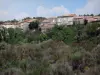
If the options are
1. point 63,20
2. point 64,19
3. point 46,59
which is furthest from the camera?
point 64,19

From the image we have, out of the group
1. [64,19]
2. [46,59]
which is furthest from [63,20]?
[46,59]

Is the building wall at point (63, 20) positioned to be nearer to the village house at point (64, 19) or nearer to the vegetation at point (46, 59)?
the village house at point (64, 19)

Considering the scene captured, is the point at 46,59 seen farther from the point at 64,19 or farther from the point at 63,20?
the point at 64,19

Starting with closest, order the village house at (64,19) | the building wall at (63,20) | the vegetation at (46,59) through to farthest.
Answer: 1. the vegetation at (46,59)
2. the building wall at (63,20)
3. the village house at (64,19)

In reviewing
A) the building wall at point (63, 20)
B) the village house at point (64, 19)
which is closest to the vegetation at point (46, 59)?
the building wall at point (63, 20)

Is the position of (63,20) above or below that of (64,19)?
below

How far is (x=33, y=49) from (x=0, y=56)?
4.71 metres

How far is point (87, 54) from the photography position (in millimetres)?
21875

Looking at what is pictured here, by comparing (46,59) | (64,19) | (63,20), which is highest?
(46,59)

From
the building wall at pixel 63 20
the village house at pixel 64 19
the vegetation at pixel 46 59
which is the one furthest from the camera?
the village house at pixel 64 19

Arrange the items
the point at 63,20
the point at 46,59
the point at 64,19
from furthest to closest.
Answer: the point at 64,19 < the point at 63,20 < the point at 46,59

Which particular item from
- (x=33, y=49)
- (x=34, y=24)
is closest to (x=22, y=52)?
(x=33, y=49)

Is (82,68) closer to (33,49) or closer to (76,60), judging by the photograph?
(76,60)

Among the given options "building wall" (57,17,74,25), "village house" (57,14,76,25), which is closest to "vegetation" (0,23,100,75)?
"building wall" (57,17,74,25)
